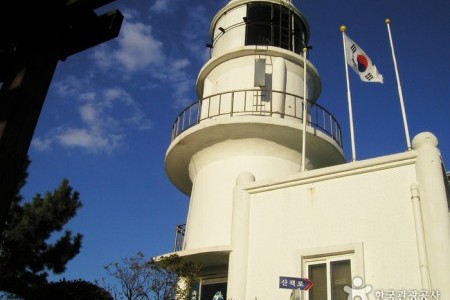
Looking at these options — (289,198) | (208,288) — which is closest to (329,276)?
(289,198)

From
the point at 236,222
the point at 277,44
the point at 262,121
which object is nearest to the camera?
the point at 236,222

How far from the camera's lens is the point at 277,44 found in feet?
58.7

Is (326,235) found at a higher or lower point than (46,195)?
lower

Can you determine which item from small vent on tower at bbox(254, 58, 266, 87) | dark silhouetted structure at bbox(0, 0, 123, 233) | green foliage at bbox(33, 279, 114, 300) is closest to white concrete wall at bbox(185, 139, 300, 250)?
small vent on tower at bbox(254, 58, 266, 87)

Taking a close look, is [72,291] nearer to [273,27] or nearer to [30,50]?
[273,27]

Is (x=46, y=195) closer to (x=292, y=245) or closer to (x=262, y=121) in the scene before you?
(x=262, y=121)

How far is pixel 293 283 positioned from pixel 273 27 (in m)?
11.6

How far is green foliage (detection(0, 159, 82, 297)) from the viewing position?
15.0 m

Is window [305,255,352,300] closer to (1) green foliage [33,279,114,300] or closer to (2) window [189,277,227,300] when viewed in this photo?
(2) window [189,277,227,300]

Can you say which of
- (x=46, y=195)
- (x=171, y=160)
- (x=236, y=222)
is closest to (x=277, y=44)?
(x=171, y=160)

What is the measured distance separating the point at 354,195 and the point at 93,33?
315 inches

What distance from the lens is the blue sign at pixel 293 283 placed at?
360 inches

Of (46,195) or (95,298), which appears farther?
(46,195)

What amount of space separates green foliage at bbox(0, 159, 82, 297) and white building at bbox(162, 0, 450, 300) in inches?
162
